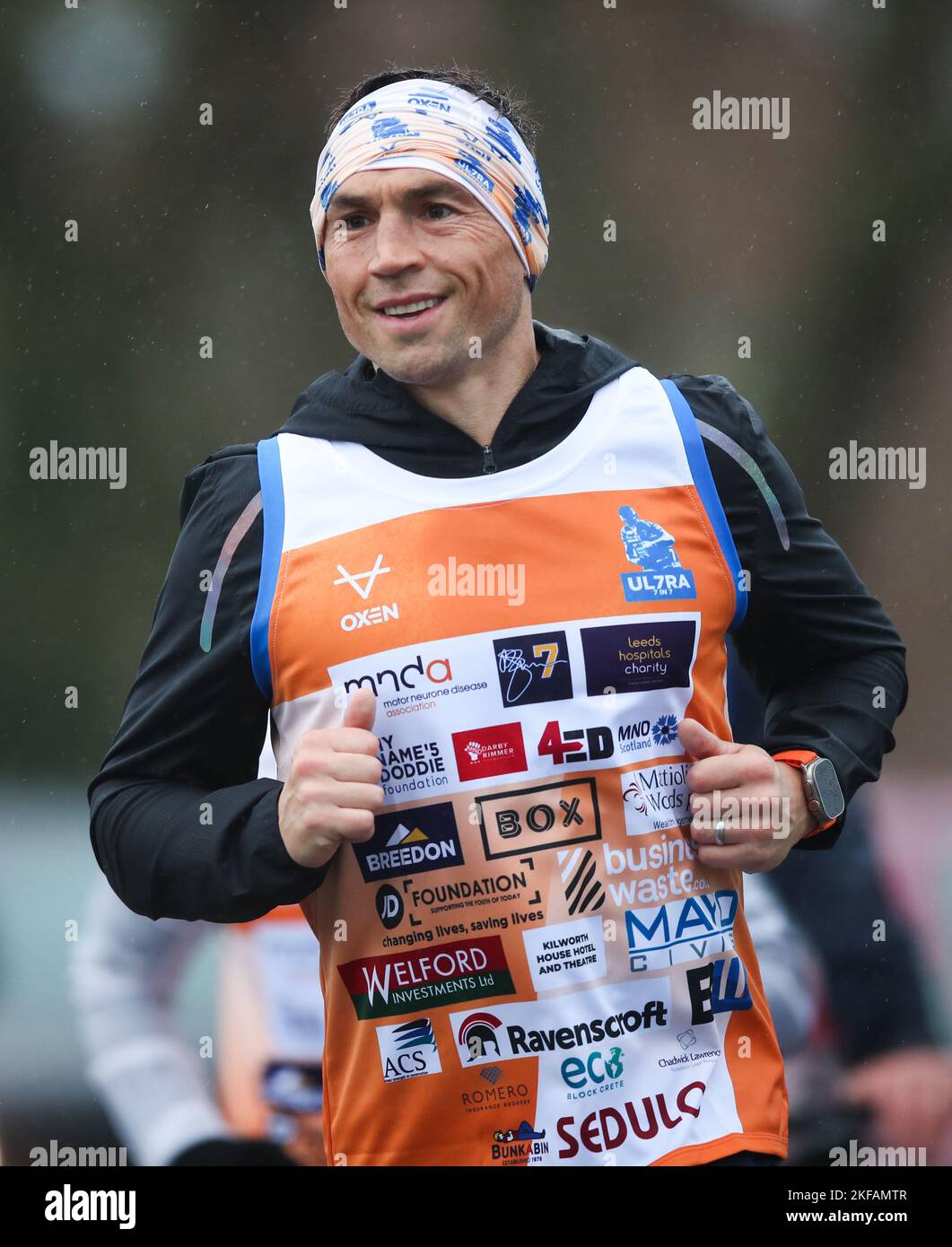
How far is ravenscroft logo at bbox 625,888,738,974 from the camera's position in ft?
7.06

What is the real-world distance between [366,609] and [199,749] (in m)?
0.32

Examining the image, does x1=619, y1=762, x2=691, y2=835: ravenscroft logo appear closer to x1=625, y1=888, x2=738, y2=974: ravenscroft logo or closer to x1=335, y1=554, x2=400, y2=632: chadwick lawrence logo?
x1=625, y1=888, x2=738, y2=974: ravenscroft logo

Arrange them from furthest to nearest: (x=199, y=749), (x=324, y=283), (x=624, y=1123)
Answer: (x=324, y=283) < (x=199, y=749) < (x=624, y=1123)

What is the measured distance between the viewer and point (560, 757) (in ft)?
7.00

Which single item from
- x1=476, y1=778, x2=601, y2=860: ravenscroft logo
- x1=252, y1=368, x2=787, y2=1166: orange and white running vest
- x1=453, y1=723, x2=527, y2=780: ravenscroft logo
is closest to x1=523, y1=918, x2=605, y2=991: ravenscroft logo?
x1=252, y1=368, x2=787, y2=1166: orange and white running vest

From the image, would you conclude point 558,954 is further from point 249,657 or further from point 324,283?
point 324,283

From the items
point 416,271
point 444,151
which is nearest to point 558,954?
point 416,271

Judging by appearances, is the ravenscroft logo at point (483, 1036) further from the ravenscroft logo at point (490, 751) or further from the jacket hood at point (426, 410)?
the jacket hood at point (426, 410)

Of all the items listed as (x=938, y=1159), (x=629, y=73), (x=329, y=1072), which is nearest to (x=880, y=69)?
(x=629, y=73)

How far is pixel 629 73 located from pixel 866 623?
2.53m

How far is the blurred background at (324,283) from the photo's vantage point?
14.2 feet

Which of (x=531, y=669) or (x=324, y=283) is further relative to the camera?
(x=324, y=283)

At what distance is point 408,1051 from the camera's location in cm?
218
